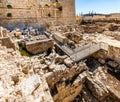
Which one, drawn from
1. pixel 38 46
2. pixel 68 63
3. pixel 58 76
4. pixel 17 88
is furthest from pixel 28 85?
pixel 38 46

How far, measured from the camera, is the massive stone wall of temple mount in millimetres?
18484

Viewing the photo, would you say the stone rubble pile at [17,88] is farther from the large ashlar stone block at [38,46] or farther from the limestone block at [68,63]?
the large ashlar stone block at [38,46]

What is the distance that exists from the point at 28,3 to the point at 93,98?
13975 mm

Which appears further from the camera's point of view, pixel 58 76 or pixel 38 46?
pixel 38 46

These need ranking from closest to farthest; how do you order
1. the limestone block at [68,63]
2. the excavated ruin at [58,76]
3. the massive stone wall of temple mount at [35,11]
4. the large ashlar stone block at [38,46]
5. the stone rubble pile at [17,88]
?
the stone rubble pile at [17,88] < the excavated ruin at [58,76] < the limestone block at [68,63] < the large ashlar stone block at [38,46] < the massive stone wall of temple mount at [35,11]

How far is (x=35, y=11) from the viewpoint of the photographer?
20688 millimetres

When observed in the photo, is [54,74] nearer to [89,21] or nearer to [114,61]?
[114,61]

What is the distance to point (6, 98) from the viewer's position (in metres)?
3.78

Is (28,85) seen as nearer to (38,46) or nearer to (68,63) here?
(68,63)

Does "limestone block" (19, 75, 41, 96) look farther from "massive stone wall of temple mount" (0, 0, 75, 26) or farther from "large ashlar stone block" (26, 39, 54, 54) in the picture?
"massive stone wall of temple mount" (0, 0, 75, 26)

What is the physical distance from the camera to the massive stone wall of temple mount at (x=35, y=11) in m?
18.5

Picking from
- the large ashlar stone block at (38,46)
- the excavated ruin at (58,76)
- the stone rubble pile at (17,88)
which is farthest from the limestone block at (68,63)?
the stone rubble pile at (17,88)

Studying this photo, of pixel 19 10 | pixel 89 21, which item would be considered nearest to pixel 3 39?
pixel 19 10

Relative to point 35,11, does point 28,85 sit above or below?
below
